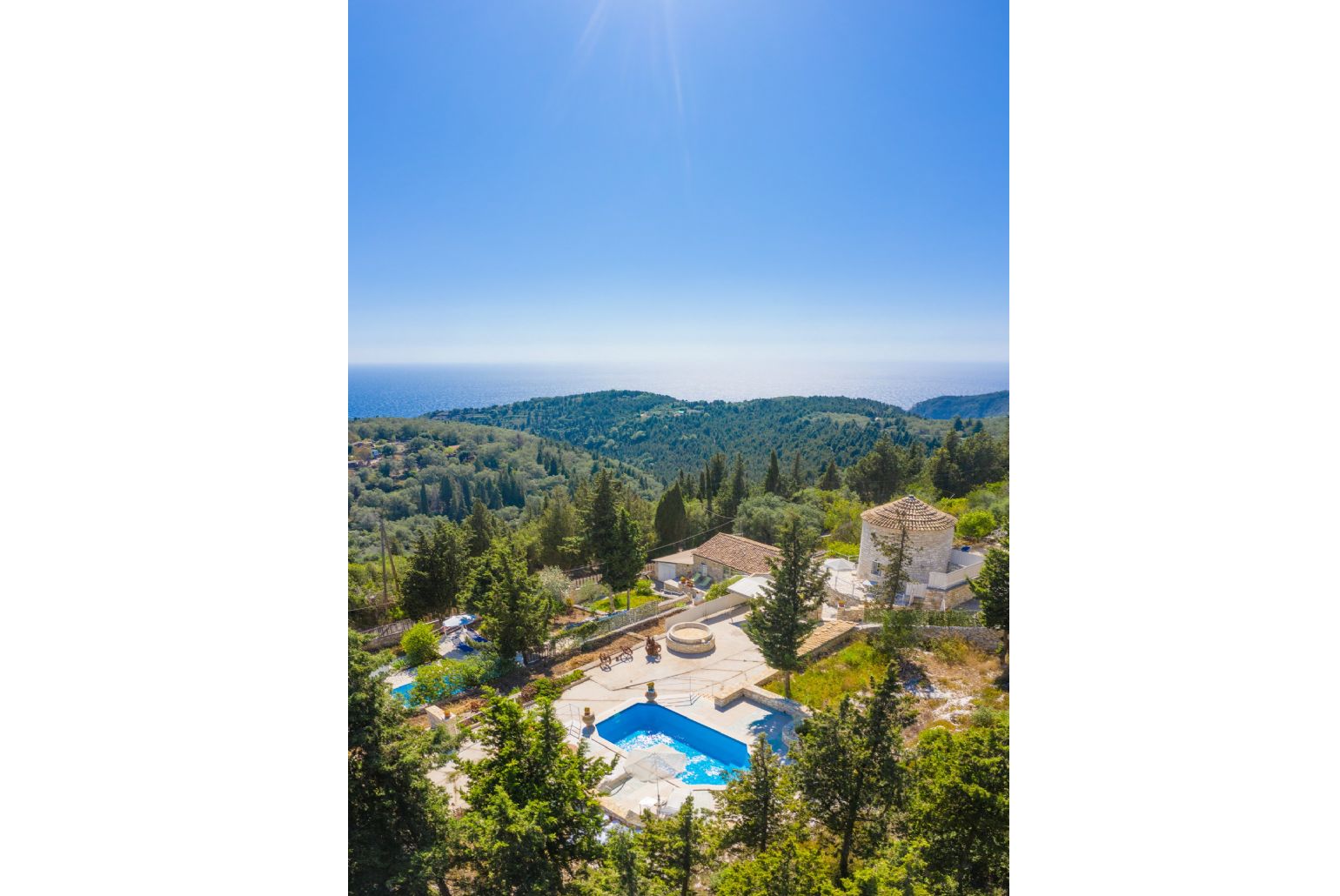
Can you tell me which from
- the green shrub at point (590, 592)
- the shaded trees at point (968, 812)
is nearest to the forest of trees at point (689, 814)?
the shaded trees at point (968, 812)

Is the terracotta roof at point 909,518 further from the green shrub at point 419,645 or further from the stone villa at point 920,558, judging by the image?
the green shrub at point 419,645

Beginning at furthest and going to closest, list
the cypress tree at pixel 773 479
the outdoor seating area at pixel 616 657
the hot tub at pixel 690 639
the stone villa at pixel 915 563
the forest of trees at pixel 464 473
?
the forest of trees at pixel 464 473
the cypress tree at pixel 773 479
the stone villa at pixel 915 563
the hot tub at pixel 690 639
the outdoor seating area at pixel 616 657

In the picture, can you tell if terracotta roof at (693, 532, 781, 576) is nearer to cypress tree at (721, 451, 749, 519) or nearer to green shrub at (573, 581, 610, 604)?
green shrub at (573, 581, 610, 604)

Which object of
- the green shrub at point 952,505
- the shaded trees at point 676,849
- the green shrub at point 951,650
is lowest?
the green shrub at point 951,650

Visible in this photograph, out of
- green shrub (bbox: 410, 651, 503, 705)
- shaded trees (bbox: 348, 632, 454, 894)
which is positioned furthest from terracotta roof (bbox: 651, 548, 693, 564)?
shaded trees (bbox: 348, 632, 454, 894)
